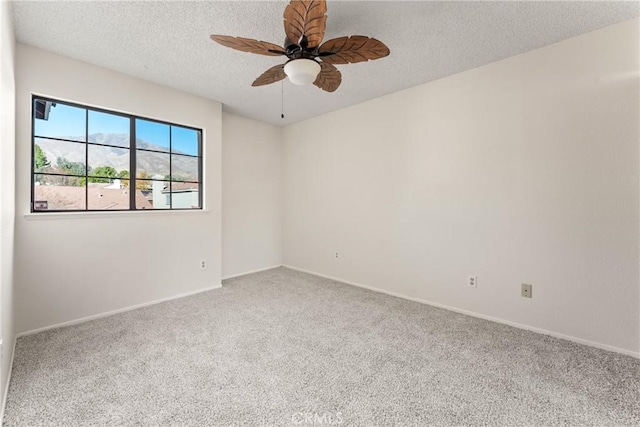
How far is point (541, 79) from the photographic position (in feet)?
7.82

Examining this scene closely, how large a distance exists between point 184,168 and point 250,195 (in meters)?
1.12

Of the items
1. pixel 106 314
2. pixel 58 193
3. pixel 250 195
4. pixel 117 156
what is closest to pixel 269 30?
pixel 117 156

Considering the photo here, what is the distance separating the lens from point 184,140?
138 inches

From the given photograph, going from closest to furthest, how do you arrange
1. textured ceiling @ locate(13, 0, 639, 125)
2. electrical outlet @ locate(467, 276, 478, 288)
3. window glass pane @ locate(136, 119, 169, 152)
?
1. textured ceiling @ locate(13, 0, 639, 125)
2. electrical outlet @ locate(467, 276, 478, 288)
3. window glass pane @ locate(136, 119, 169, 152)

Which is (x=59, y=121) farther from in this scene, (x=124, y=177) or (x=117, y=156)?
(x=124, y=177)

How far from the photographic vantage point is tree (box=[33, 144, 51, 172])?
2.49 m

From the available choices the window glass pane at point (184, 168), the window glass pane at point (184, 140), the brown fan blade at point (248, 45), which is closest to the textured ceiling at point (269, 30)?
the brown fan blade at point (248, 45)

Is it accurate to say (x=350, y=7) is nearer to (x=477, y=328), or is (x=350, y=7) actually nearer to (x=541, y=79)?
(x=541, y=79)

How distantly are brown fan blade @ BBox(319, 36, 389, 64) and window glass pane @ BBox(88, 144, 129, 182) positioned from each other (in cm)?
243

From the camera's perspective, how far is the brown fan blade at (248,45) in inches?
64.0

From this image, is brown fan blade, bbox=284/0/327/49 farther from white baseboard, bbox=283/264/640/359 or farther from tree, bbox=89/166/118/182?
white baseboard, bbox=283/264/640/359

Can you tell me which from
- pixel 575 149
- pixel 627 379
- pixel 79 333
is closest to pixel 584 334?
pixel 627 379

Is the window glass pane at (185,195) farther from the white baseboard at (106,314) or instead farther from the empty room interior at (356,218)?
the white baseboard at (106,314)

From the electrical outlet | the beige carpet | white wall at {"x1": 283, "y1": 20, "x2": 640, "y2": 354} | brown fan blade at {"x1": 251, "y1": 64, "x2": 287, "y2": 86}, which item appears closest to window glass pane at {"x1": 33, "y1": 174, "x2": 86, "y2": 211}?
the beige carpet
